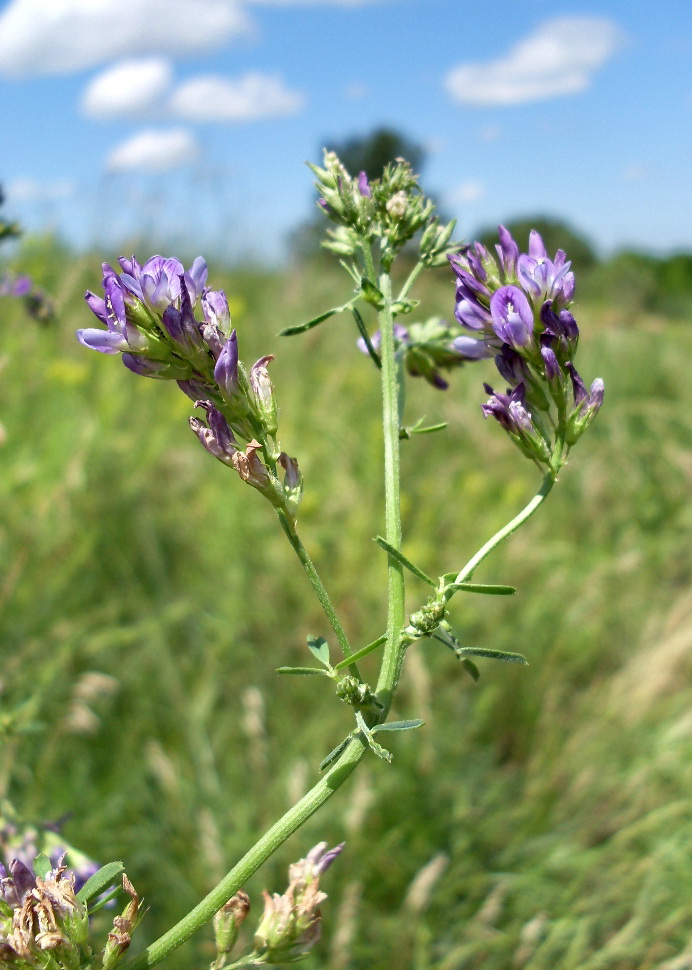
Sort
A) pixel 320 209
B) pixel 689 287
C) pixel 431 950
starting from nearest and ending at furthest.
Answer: pixel 320 209, pixel 431 950, pixel 689 287

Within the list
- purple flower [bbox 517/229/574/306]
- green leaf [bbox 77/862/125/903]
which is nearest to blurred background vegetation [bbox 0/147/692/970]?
green leaf [bbox 77/862/125/903]

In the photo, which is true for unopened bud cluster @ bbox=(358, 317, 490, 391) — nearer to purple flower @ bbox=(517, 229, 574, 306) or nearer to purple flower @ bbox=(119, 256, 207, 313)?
purple flower @ bbox=(517, 229, 574, 306)

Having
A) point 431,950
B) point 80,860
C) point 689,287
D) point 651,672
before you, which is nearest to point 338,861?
point 431,950

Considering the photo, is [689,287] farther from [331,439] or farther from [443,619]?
[443,619]

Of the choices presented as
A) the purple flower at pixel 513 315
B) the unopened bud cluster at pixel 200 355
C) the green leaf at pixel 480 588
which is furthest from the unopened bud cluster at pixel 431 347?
the green leaf at pixel 480 588

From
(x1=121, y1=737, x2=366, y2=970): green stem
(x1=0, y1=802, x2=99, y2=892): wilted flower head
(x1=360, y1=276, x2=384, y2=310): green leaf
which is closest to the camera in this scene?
A: (x1=121, y1=737, x2=366, y2=970): green stem

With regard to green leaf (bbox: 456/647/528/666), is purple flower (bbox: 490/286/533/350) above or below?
above

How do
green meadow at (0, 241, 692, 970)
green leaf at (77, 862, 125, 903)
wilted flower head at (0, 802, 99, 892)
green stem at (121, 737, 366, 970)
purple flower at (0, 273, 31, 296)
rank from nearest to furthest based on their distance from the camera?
1. green stem at (121, 737, 366, 970)
2. green leaf at (77, 862, 125, 903)
3. wilted flower head at (0, 802, 99, 892)
4. purple flower at (0, 273, 31, 296)
5. green meadow at (0, 241, 692, 970)
